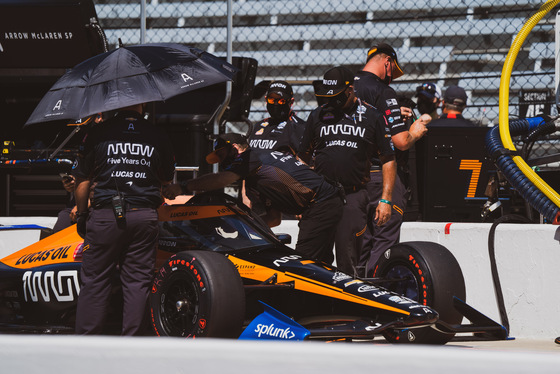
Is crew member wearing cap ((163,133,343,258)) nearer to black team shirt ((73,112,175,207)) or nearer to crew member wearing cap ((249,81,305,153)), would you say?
black team shirt ((73,112,175,207))

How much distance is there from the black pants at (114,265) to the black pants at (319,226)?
42.9 inches

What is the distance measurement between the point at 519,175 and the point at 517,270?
0.83 m

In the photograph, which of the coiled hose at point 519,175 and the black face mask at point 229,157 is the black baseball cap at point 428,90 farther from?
the black face mask at point 229,157

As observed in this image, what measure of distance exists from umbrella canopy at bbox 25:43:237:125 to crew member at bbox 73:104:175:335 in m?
0.14

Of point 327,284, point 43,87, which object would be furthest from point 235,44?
point 327,284

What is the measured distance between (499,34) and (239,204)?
8.69 metres

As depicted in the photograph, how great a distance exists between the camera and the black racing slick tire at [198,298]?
12.8 feet

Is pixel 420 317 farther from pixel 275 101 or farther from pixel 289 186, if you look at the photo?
pixel 275 101

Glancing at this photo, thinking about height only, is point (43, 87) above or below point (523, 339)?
above

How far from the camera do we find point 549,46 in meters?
12.1

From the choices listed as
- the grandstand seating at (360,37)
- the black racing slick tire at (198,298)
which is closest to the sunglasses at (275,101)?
the black racing slick tire at (198,298)

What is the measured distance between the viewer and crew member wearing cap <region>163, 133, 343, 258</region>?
16.4ft

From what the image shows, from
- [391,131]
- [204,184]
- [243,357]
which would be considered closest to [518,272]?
[391,131]

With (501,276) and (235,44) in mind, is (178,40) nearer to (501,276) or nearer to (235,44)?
(235,44)
